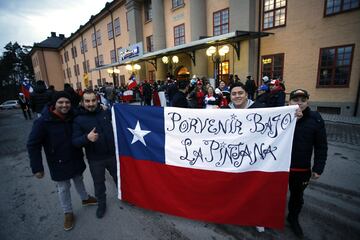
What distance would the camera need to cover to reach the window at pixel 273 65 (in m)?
11.0

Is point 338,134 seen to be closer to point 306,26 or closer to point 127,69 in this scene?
point 306,26

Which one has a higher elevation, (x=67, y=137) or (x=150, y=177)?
(x=67, y=137)

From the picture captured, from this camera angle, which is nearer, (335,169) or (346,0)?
(335,169)

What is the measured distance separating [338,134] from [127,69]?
2027 centimetres

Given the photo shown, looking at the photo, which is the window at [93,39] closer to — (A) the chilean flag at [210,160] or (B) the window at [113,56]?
(B) the window at [113,56]

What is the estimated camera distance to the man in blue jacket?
2719 mm

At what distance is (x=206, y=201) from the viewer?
8.75ft

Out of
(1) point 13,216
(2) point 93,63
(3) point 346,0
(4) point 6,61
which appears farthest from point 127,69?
(4) point 6,61

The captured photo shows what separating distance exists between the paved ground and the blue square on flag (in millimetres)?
983

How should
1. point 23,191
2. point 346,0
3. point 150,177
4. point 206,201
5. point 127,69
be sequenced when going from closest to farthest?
point 206,201 < point 150,177 < point 23,191 < point 346,0 < point 127,69

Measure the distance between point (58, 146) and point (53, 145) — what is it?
62 millimetres

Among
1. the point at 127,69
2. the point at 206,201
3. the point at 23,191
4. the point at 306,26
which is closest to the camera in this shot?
the point at 206,201

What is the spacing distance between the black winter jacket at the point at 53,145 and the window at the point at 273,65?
1142 cm

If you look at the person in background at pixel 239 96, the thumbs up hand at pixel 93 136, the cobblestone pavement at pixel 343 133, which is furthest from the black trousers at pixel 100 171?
the cobblestone pavement at pixel 343 133
